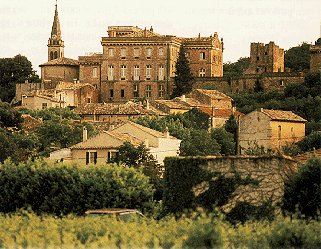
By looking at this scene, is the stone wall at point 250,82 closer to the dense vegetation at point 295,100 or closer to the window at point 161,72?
the dense vegetation at point 295,100

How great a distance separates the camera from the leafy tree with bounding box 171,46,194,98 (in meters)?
110

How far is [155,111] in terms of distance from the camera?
96875mm

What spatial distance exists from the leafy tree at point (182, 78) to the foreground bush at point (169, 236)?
83503mm

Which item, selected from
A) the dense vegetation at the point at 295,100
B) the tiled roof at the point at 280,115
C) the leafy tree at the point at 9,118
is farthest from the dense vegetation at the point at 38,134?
the dense vegetation at the point at 295,100

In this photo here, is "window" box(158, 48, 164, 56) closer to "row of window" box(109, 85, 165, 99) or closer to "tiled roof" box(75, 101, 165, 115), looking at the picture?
"row of window" box(109, 85, 165, 99)

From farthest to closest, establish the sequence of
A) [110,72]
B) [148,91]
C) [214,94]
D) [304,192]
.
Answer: [110,72] → [148,91] → [214,94] → [304,192]

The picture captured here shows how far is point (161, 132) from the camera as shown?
258 ft

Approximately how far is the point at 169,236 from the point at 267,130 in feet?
178

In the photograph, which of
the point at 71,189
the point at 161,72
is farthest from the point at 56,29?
the point at 71,189

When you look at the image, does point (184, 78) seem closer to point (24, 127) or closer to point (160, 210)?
point (24, 127)

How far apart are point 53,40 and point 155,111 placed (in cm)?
4461

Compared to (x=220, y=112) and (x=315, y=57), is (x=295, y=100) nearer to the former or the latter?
(x=220, y=112)

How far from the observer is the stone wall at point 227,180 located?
96.9 feet

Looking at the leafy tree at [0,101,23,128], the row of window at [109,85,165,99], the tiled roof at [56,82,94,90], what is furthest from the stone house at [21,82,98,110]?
the leafy tree at [0,101,23,128]
